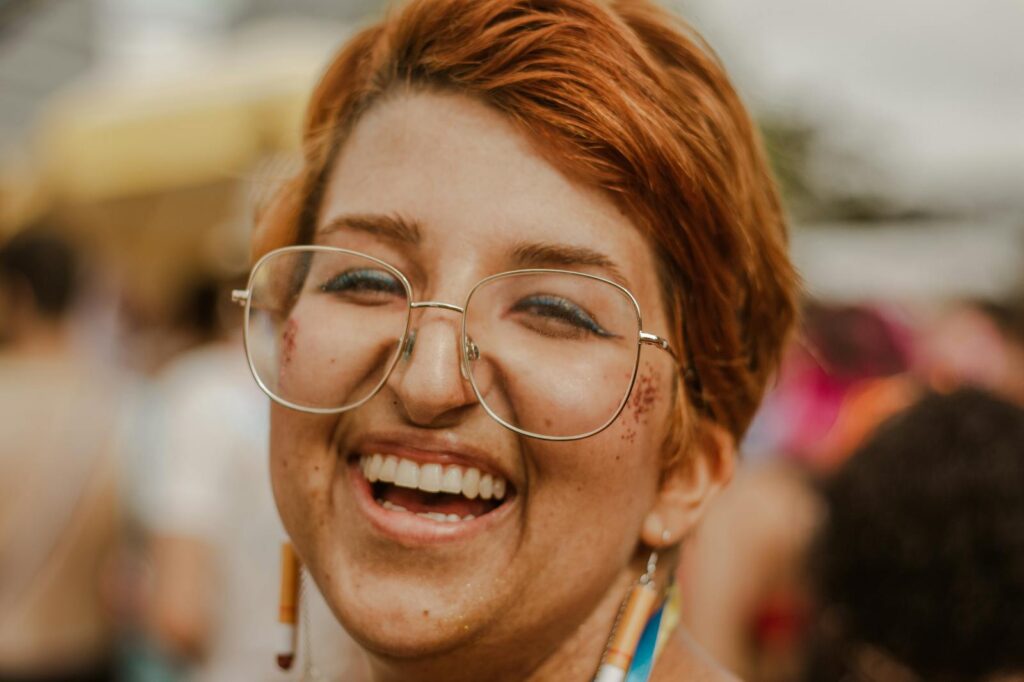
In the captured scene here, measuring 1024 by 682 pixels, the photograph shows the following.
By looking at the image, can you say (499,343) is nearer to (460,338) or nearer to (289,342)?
(460,338)

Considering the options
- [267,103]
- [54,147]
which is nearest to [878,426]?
[267,103]

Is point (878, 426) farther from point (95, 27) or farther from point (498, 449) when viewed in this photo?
point (95, 27)

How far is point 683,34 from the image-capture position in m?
1.55

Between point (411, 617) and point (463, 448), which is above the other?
point (463, 448)

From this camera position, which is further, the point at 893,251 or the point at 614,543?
the point at 893,251

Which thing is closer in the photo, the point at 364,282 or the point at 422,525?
the point at 422,525

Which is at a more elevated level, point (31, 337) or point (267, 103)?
point (267, 103)

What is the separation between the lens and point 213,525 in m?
3.73

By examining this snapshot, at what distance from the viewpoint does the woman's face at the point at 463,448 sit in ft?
4.46

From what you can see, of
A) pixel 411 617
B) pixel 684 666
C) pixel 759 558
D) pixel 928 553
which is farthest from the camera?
pixel 759 558

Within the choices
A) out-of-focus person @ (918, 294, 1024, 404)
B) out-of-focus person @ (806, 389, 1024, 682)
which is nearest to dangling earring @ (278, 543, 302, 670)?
out-of-focus person @ (806, 389, 1024, 682)

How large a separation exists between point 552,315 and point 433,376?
7.7 inches

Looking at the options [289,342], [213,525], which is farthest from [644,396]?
[213,525]

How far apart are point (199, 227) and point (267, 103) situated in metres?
1.67
